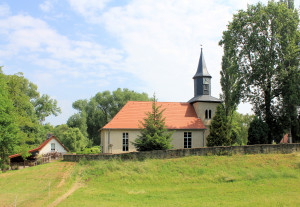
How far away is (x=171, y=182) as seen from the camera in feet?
69.8

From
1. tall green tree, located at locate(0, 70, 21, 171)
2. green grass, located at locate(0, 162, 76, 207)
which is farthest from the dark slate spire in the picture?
tall green tree, located at locate(0, 70, 21, 171)

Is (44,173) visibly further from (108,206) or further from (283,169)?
(283,169)

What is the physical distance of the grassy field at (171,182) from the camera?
16156 millimetres

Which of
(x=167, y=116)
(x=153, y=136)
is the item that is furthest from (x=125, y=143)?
(x=153, y=136)

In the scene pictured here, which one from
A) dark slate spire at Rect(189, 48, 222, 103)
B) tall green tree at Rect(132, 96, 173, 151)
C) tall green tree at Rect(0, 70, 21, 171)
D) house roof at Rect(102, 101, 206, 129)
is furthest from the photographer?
dark slate spire at Rect(189, 48, 222, 103)

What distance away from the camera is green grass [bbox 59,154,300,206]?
52.6 feet

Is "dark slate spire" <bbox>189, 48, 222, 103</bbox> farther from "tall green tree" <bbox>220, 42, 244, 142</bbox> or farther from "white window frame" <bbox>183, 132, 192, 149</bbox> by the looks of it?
"white window frame" <bbox>183, 132, 192, 149</bbox>

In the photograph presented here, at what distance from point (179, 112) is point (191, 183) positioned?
630 inches

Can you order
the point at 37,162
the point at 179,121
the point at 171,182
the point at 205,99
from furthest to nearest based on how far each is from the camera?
the point at 205,99
the point at 179,121
the point at 37,162
the point at 171,182

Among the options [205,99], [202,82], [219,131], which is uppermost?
[202,82]

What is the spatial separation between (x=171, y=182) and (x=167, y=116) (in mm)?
14580

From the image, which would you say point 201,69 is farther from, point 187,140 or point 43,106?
point 43,106

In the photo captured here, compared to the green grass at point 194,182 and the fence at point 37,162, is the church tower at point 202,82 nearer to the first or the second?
the green grass at point 194,182

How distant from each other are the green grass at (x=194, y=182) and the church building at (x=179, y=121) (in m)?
6.38
